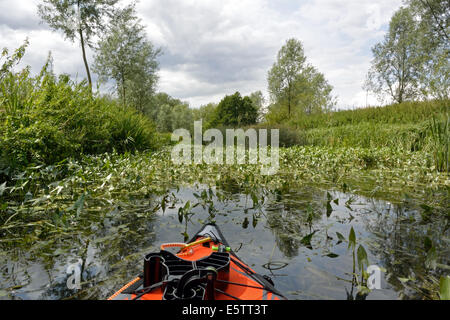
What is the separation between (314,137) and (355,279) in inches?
466

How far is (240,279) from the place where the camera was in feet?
4.93

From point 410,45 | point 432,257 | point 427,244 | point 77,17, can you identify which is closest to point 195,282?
point 432,257

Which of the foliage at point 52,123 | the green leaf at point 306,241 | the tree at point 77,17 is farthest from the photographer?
the tree at point 77,17

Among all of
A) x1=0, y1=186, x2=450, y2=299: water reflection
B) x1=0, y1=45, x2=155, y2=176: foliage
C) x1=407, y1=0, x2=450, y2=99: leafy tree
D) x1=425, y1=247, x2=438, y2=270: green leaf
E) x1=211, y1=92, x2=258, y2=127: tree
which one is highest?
x1=407, y1=0, x2=450, y2=99: leafy tree

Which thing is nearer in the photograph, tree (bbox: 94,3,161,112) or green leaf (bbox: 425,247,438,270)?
green leaf (bbox: 425,247,438,270)

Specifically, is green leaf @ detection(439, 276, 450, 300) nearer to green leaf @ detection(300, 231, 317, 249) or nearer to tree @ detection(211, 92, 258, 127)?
green leaf @ detection(300, 231, 317, 249)

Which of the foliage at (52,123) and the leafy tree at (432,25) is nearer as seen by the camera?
the foliage at (52,123)

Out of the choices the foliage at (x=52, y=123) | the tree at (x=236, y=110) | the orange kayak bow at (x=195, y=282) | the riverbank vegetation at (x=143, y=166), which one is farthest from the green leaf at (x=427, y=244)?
the tree at (x=236, y=110)

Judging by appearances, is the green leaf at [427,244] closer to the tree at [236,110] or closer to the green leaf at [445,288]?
the green leaf at [445,288]

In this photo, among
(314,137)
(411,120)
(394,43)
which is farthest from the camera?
(394,43)

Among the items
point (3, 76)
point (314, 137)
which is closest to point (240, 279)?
point (3, 76)

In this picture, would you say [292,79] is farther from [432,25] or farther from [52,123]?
[52,123]

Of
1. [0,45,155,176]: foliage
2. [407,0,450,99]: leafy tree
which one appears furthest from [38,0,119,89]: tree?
[407,0,450,99]: leafy tree
